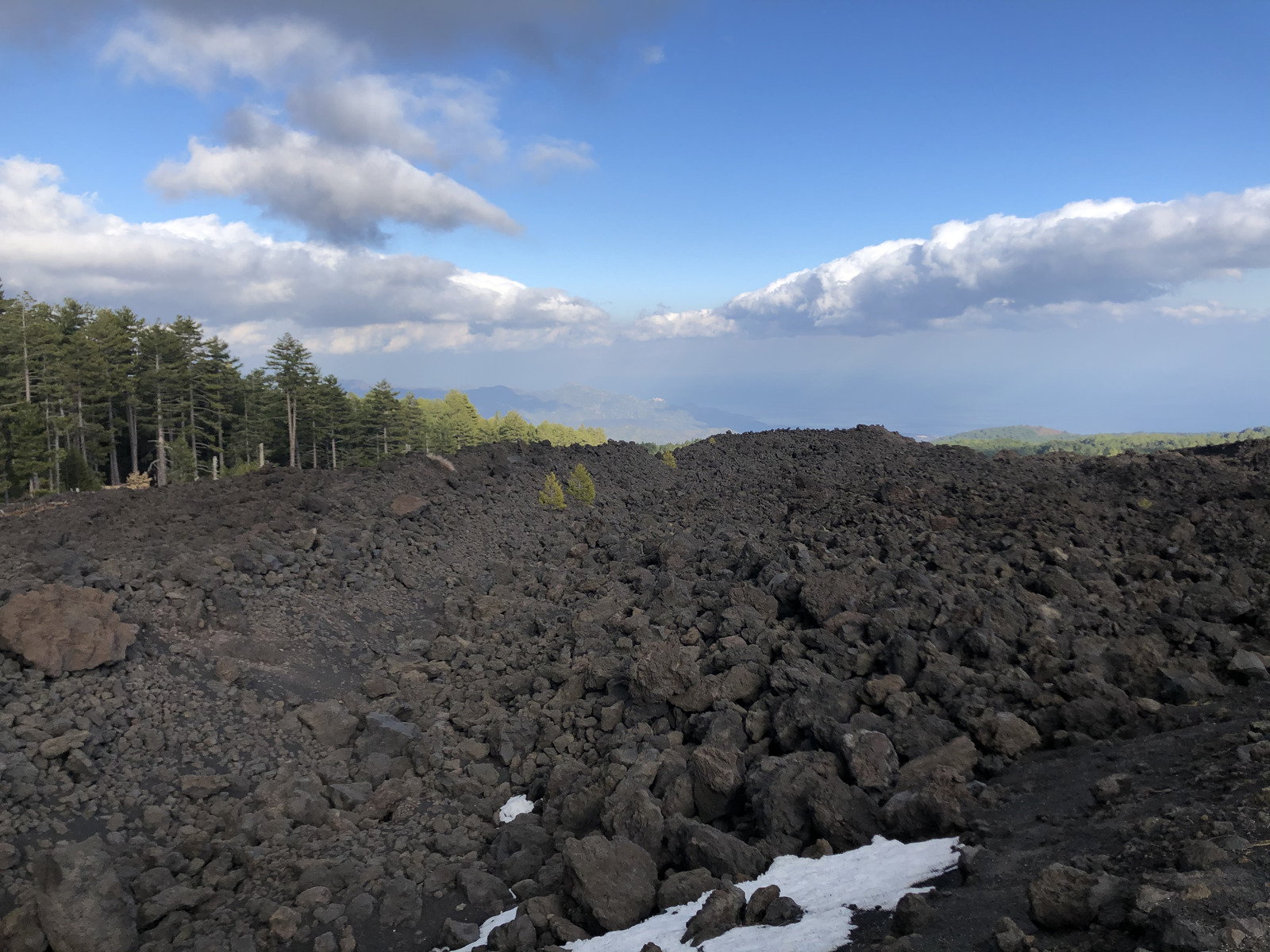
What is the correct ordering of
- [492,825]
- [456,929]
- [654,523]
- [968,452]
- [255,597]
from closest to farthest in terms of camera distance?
[456,929], [492,825], [255,597], [654,523], [968,452]

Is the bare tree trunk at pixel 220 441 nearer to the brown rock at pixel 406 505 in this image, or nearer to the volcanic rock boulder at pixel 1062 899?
the brown rock at pixel 406 505

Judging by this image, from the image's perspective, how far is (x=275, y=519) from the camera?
633 inches

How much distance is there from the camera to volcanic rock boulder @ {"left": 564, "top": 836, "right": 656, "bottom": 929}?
6.28 meters

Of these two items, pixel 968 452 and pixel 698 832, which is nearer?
pixel 698 832

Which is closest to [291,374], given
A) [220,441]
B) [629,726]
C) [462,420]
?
[220,441]

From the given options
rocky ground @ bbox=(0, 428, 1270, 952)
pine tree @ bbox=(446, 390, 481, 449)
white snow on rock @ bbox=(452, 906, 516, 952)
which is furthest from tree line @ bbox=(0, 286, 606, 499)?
white snow on rock @ bbox=(452, 906, 516, 952)

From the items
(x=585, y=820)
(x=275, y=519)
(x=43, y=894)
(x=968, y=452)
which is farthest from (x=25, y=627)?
(x=968, y=452)

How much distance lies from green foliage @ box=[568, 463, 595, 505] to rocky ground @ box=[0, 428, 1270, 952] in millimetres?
6852

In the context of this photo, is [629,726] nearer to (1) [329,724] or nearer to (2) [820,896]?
(1) [329,724]

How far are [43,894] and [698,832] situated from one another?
6084 mm

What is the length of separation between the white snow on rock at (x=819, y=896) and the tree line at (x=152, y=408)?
37755mm

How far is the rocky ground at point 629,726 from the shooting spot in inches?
236

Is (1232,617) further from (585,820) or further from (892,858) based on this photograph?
(585,820)

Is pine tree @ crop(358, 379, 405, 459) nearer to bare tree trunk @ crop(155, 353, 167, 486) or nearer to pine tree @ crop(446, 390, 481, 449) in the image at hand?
pine tree @ crop(446, 390, 481, 449)
